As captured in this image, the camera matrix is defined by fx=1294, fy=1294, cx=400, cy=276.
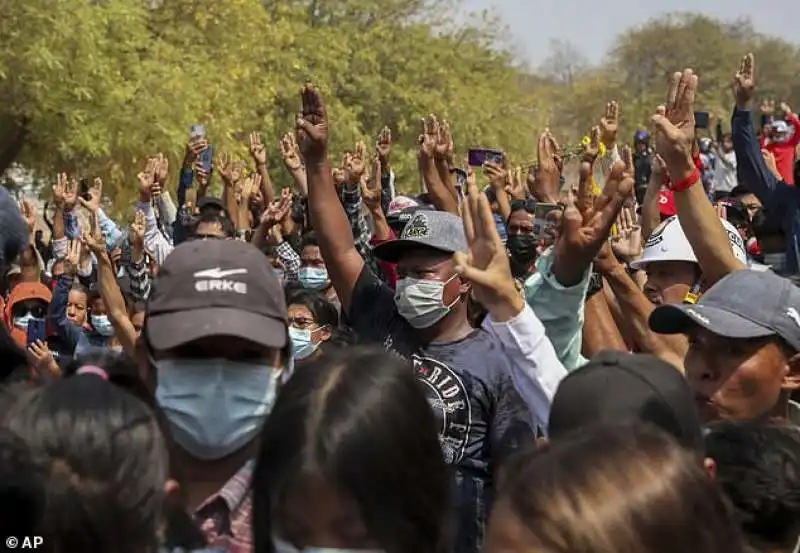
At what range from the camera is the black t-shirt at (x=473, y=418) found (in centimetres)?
394

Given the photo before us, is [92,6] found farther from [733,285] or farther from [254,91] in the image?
[733,285]

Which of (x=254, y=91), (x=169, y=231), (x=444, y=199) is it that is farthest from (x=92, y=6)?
(x=444, y=199)

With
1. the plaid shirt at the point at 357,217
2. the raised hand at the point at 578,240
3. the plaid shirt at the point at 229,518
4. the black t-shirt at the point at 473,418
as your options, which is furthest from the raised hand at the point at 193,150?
the plaid shirt at the point at 229,518

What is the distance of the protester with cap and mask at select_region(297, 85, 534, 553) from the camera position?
3971 mm

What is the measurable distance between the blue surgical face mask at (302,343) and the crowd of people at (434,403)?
0.97 metres

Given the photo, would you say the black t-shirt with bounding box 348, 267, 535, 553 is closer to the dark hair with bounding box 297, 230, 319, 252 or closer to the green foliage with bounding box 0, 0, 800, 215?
the dark hair with bounding box 297, 230, 319, 252

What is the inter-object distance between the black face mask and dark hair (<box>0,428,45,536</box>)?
492 centimetres

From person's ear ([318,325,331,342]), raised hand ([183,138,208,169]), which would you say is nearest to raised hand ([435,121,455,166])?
person's ear ([318,325,331,342])

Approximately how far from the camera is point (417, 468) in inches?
94.7

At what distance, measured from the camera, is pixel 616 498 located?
1.96 meters

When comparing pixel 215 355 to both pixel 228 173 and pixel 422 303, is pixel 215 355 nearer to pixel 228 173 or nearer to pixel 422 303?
pixel 422 303

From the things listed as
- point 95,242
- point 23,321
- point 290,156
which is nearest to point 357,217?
point 290,156

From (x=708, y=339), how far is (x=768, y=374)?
0.58 ft

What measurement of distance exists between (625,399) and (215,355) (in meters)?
0.91
